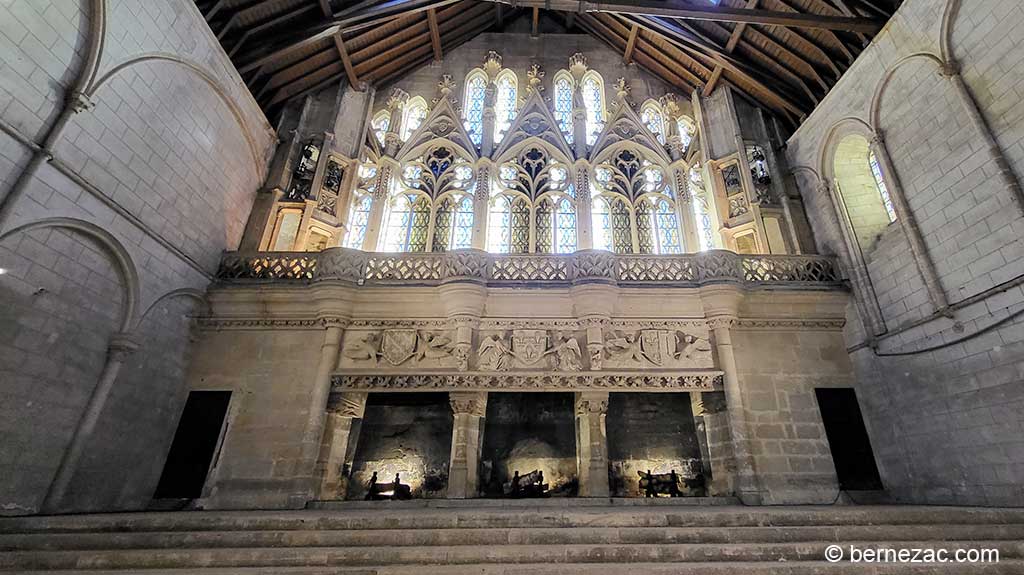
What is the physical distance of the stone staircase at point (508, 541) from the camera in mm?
3750

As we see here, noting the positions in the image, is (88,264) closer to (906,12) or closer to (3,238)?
(3,238)

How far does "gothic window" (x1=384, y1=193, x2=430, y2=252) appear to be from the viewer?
10586mm

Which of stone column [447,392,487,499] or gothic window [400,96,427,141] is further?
gothic window [400,96,427,141]

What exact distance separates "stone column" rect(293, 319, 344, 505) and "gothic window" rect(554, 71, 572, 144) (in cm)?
821

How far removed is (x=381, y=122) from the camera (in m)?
12.0

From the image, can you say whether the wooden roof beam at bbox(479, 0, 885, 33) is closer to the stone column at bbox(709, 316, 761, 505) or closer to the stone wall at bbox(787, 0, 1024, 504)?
the stone wall at bbox(787, 0, 1024, 504)

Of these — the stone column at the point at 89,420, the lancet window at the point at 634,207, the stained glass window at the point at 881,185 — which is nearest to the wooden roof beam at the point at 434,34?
the lancet window at the point at 634,207

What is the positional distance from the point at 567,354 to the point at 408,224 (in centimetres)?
566

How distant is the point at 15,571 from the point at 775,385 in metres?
10.1

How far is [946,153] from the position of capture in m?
6.28

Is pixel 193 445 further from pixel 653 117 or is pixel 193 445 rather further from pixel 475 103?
pixel 653 117

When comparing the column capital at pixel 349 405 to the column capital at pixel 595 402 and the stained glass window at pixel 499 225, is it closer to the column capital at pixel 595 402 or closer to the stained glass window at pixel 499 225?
the column capital at pixel 595 402

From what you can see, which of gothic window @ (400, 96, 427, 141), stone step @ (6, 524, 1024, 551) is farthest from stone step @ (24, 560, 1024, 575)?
gothic window @ (400, 96, 427, 141)

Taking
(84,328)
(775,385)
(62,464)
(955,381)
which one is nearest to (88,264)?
(84,328)
